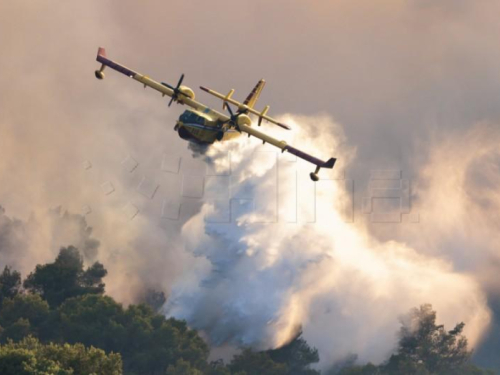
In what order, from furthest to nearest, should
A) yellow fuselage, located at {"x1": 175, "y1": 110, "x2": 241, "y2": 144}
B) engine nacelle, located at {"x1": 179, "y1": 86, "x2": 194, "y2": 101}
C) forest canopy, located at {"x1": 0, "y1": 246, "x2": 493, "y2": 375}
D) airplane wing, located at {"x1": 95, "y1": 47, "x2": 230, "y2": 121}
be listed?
forest canopy, located at {"x1": 0, "y1": 246, "x2": 493, "y2": 375}, engine nacelle, located at {"x1": 179, "y1": 86, "x2": 194, "y2": 101}, airplane wing, located at {"x1": 95, "y1": 47, "x2": 230, "y2": 121}, yellow fuselage, located at {"x1": 175, "y1": 110, "x2": 241, "y2": 144}

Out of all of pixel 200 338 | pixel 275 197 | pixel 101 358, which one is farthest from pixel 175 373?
pixel 101 358

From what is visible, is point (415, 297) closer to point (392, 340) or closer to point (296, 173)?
point (392, 340)

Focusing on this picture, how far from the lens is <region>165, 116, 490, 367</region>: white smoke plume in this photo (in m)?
129

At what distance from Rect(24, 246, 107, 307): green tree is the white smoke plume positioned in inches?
811

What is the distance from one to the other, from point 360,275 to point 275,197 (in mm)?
13185

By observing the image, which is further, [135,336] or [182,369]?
[135,336]

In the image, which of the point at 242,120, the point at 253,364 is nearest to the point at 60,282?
the point at 253,364

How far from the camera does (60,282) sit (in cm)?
15738

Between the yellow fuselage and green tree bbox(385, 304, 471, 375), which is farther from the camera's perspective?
green tree bbox(385, 304, 471, 375)

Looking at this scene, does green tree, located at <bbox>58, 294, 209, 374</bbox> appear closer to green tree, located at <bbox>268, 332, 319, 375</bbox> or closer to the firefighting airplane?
green tree, located at <bbox>268, 332, 319, 375</bbox>

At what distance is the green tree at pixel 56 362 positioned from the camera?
97.4 metres

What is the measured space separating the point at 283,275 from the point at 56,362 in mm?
32930

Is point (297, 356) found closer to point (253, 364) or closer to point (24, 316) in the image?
point (253, 364)

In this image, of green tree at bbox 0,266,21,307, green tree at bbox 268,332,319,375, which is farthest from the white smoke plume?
green tree at bbox 0,266,21,307
